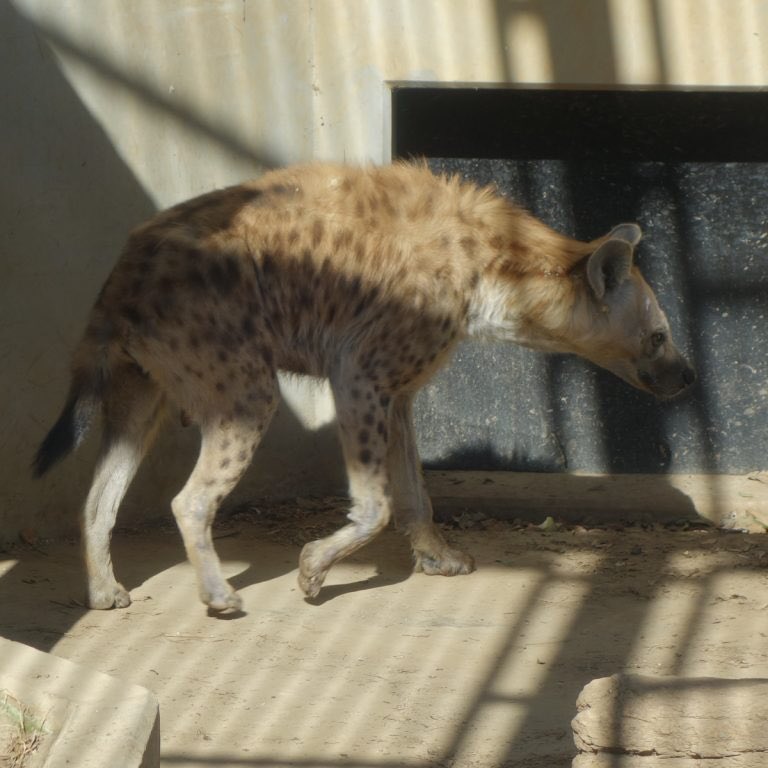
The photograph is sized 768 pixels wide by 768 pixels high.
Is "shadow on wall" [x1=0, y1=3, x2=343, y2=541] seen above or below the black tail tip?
above

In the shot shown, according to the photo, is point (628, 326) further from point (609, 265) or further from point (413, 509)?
point (413, 509)

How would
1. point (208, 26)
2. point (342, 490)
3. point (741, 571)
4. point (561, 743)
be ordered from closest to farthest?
1. point (561, 743)
2. point (741, 571)
3. point (208, 26)
4. point (342, 490)

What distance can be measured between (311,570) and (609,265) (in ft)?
5.46

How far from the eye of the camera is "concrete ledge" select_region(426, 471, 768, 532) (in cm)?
612

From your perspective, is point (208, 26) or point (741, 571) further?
point (208, 26)

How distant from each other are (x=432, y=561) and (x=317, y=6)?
256cm

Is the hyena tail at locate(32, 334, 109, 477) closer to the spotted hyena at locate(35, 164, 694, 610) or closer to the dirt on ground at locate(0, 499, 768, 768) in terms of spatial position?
the spotted hyena at locate(35, 164, 694, 610)

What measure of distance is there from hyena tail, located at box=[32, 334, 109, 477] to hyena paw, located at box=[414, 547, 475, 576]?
1.47 meters

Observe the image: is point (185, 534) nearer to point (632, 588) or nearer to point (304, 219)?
point (304, 219)

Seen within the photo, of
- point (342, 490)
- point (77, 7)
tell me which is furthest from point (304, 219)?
point (342, 490)

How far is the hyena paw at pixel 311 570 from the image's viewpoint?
4918 mm

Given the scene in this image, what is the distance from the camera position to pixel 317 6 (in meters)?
5.99

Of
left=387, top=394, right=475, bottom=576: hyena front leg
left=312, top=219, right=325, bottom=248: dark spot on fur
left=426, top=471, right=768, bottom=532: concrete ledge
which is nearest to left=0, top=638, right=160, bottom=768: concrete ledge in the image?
left=312, top=219, right=325, bottom=248: dark spot on fur

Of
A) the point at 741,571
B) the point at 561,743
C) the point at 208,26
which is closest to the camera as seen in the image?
the point at 561,743
